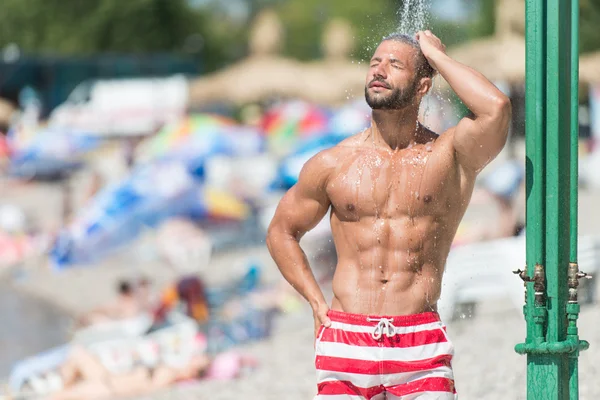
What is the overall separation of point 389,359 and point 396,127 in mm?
780

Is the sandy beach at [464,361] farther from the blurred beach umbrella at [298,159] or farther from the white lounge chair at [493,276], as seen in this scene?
the blurred beach umbrella at [298,159]

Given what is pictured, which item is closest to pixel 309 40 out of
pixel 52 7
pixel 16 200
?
pixel 52 7

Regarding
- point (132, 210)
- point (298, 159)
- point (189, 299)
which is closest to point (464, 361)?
point (189, 299)

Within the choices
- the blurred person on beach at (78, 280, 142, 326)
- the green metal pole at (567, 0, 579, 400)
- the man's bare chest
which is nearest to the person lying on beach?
the blurred person on beach at (78, 280, 142, 326)

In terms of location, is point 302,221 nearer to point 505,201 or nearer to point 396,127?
point 396,127

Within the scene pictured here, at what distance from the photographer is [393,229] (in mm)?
3504

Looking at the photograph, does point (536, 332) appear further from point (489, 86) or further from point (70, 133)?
point (70, 133)

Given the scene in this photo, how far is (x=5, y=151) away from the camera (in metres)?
26.9

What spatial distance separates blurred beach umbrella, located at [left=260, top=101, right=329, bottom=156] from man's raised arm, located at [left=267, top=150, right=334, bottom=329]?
19.0 metres

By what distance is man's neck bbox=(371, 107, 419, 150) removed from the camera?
11.5 feet

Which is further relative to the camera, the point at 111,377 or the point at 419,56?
the point at 111,377

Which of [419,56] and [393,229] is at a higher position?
[419,56]

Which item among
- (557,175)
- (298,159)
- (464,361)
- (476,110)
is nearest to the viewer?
(476,110)

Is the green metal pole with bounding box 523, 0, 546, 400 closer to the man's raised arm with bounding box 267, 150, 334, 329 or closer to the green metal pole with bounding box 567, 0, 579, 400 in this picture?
the green metal pole with bounding box 567, 0, 579, 400
